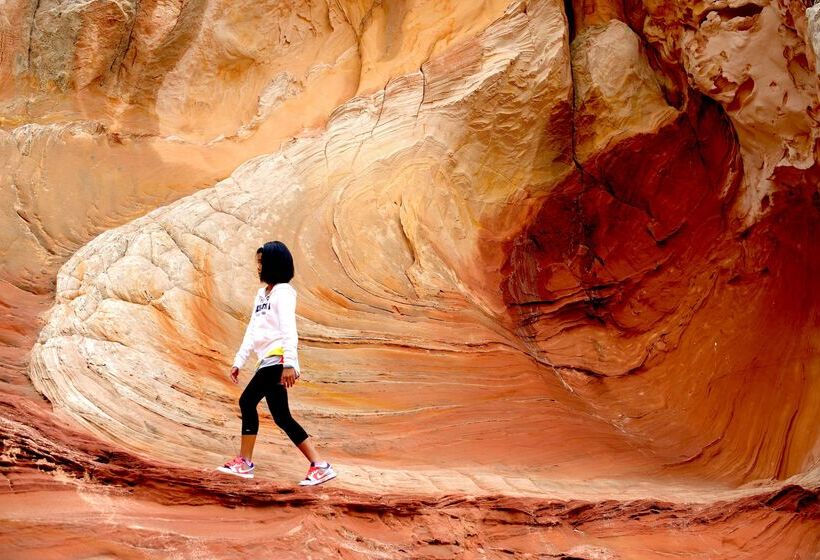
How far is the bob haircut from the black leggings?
45 cm

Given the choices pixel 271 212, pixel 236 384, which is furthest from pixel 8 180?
pixel 236 384

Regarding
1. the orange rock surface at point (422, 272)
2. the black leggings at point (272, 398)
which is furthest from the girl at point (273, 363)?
the orange rock surface at point (422, 272)

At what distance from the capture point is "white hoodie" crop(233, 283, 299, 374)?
455cm

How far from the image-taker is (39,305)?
21.7 feet

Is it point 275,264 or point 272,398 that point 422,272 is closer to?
point 275,264

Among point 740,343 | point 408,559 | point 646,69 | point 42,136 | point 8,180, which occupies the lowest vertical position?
point 408,559

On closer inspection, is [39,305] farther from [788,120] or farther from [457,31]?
[788,120]

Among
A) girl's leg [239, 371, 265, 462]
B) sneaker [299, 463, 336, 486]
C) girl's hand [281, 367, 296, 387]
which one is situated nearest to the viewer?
girl's hand [281, 367, 296, 387]

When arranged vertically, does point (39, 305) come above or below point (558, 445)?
above

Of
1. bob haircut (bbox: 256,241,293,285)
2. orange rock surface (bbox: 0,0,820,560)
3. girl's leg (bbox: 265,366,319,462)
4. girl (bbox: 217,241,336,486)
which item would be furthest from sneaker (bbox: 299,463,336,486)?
bob haircut (bbox: 256,241,293,285)

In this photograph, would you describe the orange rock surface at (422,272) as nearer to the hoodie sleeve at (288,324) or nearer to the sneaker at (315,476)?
the sneaker at (315,476)

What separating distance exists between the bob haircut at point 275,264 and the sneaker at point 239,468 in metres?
0.90

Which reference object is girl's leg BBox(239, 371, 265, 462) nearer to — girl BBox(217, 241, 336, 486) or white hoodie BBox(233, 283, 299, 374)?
girl BBox(217, 241, 336, 486)

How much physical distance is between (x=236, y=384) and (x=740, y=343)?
375 centimetres
